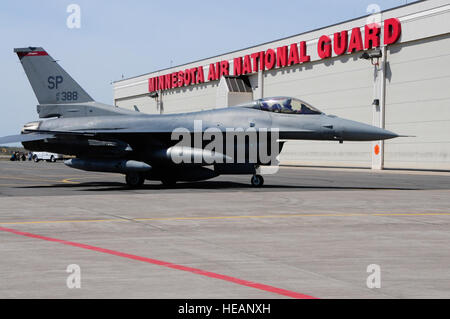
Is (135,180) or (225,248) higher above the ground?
(135,180)

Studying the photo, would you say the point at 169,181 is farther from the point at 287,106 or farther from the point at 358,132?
the point at 358,132

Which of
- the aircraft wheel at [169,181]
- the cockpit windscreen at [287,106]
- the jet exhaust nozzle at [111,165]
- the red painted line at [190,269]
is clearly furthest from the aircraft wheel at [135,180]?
the red painted line at [190,269]

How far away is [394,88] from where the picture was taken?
43.8 m

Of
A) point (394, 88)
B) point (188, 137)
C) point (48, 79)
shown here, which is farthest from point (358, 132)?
point (394, 88)

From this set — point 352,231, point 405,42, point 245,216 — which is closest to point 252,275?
point 352,231

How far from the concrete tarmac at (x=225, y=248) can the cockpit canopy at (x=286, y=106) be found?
19.3ft

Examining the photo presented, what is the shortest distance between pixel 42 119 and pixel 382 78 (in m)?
29.2

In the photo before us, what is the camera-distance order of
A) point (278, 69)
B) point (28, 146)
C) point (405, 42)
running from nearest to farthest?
point (28, 146), point (405, 42), point (278, 69)

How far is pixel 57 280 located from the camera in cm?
626

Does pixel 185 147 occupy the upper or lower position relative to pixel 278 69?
lower

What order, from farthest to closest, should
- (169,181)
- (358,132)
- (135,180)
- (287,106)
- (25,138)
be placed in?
1. (169,181)
2. (135,180)
3. (25,138)
4. (287,106)
5. (358,132)

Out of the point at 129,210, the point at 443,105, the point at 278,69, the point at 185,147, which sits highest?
the point at 278,69

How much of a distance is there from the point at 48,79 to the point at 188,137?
7.00 m

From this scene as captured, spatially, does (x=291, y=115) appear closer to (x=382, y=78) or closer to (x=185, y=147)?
(x=185, y=147)
